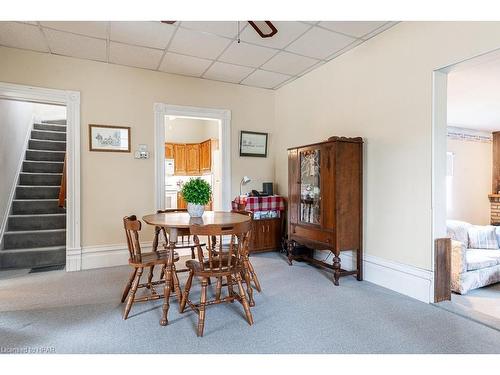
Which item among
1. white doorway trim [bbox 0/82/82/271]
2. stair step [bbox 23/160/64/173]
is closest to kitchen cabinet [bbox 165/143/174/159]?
stair step [bbox 23/160/64/173]

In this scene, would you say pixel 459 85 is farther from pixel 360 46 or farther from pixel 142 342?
pixel 142 342

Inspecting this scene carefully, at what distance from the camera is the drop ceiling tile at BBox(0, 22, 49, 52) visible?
2914mm

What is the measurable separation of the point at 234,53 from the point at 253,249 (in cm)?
266

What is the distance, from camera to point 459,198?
6219mm

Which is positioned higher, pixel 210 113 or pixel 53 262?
pixel 210 113

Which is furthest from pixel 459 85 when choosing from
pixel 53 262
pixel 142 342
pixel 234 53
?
pixel 53 262

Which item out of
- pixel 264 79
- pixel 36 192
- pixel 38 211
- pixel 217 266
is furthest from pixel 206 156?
pixel 217 266

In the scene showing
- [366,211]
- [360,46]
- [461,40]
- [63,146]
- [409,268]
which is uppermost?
[360,46]

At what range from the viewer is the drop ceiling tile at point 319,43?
307cm

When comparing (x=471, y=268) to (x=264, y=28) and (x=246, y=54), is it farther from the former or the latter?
(x=246, y=54)

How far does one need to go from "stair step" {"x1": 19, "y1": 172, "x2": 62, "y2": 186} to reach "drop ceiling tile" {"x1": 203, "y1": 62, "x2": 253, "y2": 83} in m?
3.12

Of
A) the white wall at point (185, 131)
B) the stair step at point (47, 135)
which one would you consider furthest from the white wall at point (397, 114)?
the stair step at point (47, 135)

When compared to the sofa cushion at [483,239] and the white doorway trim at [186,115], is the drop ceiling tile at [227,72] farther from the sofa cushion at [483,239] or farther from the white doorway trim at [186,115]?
the sofa cushion at [483,239]

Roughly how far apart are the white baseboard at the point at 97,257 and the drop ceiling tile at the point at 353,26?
355 centimetres
